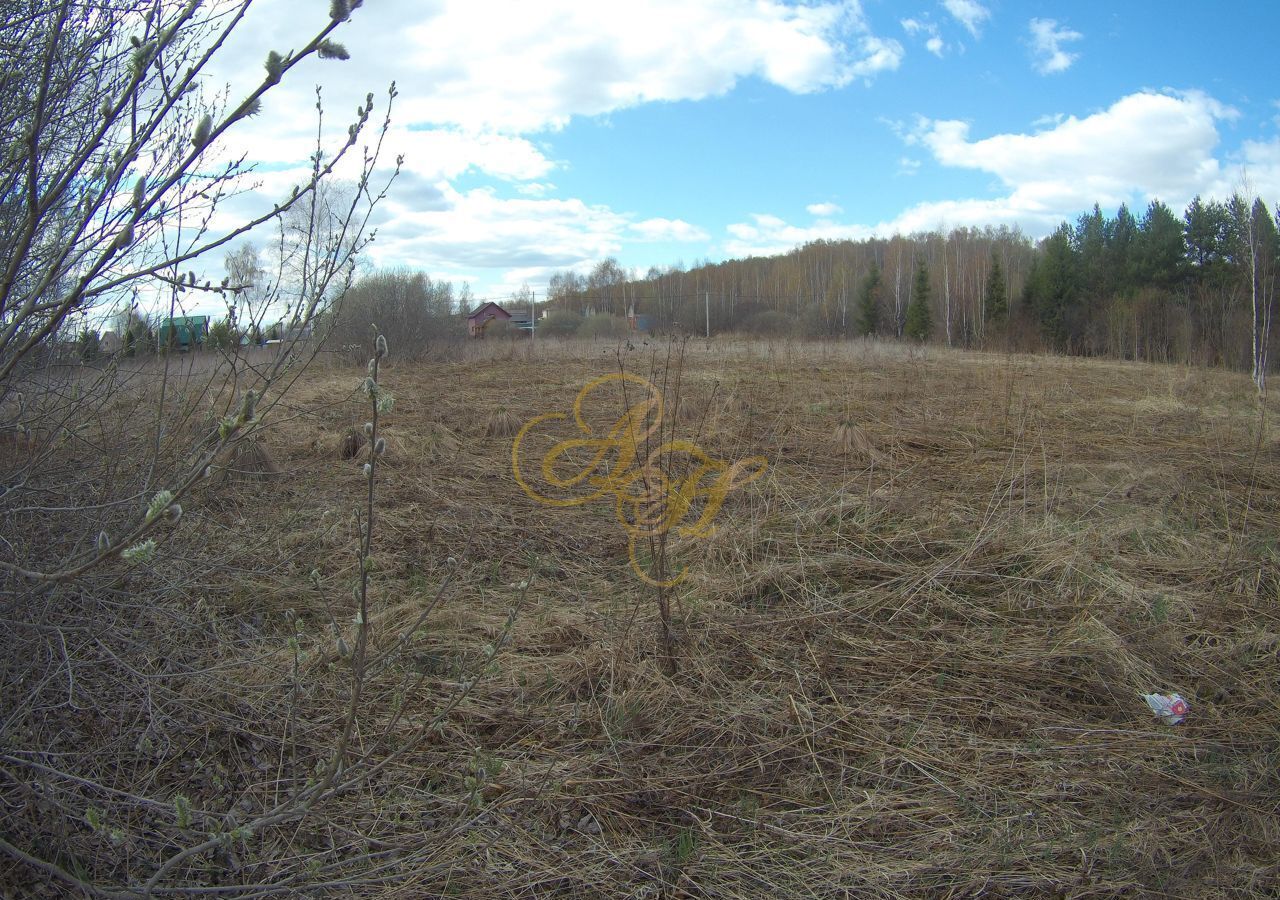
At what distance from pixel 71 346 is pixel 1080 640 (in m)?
4.17

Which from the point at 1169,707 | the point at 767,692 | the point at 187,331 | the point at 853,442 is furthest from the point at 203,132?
the point at 853,442

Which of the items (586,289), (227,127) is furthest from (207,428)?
(586,289)

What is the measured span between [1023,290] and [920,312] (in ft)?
13.5

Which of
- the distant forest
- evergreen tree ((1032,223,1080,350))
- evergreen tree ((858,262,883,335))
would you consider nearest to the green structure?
the distant forest

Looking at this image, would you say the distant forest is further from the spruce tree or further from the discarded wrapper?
the discarded wrapper

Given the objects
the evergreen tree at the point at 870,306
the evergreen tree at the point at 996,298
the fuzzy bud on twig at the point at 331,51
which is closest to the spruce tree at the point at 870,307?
the evergreen tree at the point at 870,306

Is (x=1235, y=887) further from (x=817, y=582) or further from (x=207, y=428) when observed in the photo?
(x=207, y=428)

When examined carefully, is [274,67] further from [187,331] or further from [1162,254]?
[1162,254]

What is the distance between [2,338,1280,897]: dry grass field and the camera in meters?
2.00

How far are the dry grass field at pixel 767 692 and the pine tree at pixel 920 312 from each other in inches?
1156

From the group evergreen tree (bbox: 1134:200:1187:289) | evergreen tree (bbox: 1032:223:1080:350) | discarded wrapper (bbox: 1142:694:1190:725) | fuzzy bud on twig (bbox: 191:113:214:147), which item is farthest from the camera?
evergreen tree (bbox: 1032:223:1080:350)

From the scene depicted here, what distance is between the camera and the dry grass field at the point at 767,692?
2.00 meters

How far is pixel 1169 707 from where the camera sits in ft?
8.81

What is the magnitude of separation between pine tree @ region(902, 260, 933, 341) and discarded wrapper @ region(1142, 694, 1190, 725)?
31936 mm
